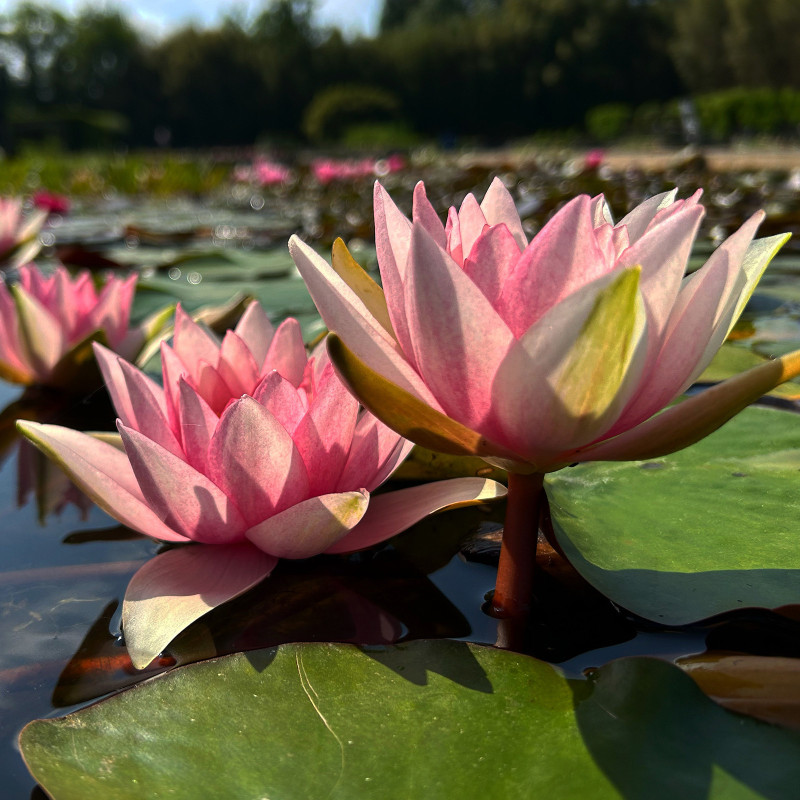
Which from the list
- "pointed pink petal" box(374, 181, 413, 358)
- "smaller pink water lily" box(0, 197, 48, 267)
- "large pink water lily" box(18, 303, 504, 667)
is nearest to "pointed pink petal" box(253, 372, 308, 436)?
"large pink water lily" box(18, 303, 504, 667)

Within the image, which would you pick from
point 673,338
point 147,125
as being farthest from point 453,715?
point 147,125

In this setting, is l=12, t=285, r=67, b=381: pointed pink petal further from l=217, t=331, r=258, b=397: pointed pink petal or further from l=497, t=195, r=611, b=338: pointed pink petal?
l=497, t=195, r=611, b=338: pointed pink petal

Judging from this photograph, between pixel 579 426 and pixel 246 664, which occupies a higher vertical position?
pixel 579 426

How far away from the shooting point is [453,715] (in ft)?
1.23

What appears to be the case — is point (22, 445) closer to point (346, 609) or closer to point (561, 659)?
point (346, 609)

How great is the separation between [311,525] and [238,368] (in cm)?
19

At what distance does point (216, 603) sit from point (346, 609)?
0.31 feet

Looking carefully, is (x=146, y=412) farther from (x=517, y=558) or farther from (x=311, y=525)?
(x=517, y=558)

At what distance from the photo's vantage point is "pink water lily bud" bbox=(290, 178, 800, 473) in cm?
36

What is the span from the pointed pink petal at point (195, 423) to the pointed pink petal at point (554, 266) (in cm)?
23

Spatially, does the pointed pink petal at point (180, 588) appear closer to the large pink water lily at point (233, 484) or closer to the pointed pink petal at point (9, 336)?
the large pink water lily at point (233, 484)

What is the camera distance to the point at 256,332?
0.68 metres

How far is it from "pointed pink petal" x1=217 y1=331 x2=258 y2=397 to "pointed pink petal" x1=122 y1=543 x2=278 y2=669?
0.14 m

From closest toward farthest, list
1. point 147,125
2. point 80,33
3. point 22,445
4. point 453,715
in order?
point 453,715 → point 22,445 → point 147,125 → point 80,33
